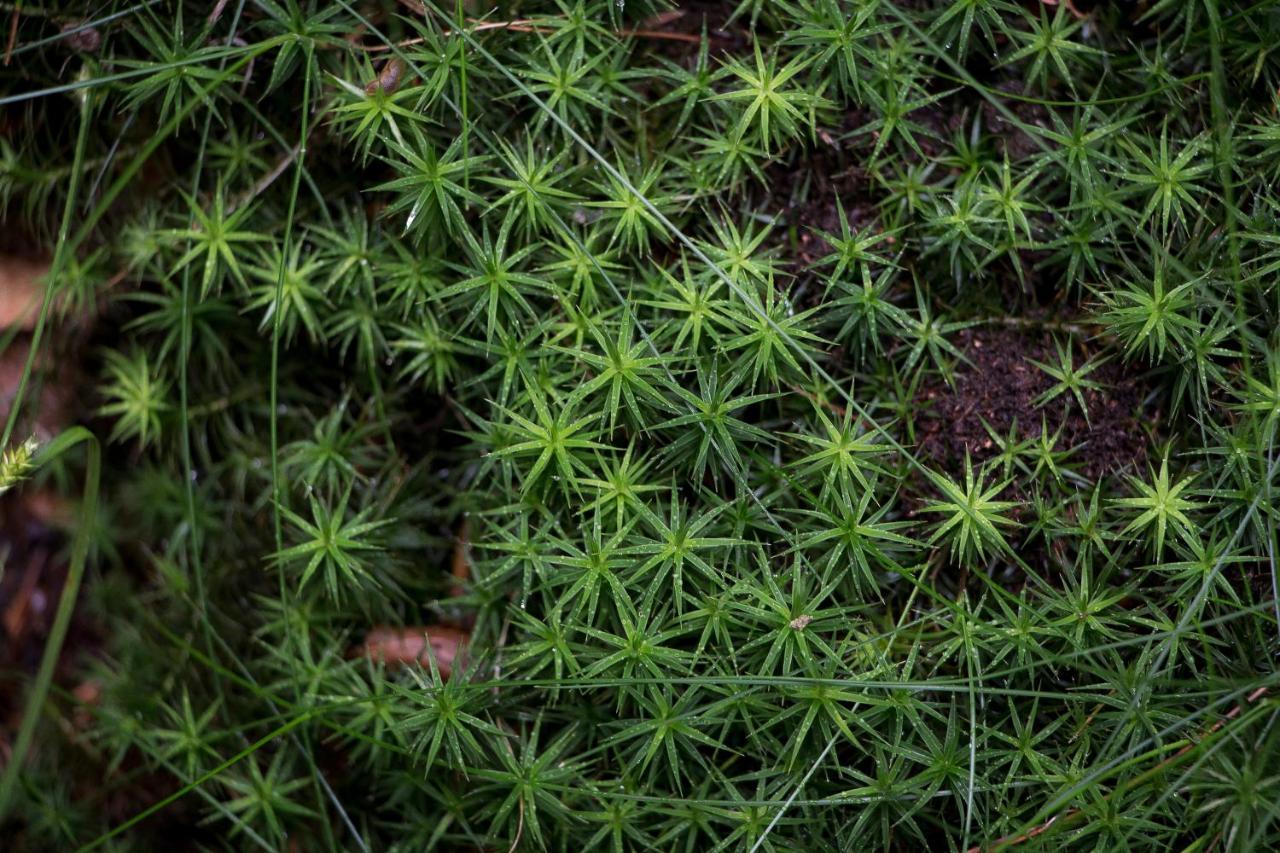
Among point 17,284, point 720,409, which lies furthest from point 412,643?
point 17,284

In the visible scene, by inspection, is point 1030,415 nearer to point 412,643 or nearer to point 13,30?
point 412,643

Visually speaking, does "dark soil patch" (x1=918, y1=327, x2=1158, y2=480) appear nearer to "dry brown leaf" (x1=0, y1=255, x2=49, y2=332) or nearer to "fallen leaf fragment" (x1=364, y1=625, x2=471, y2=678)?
"fallen leaf fragment" (x1=364, y1=625, x2=471, y2=678)

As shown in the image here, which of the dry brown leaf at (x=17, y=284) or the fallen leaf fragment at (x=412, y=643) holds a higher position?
the dry brown leaf at (x=17, y=284)

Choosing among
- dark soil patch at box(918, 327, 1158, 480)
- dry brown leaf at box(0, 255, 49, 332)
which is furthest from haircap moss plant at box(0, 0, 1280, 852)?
dry brown leaf at box(0, 255, 49, 332)

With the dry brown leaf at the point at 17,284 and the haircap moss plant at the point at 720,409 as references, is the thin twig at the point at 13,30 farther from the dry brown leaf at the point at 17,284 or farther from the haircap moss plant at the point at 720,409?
the dry brown leaf at the point at 17,284

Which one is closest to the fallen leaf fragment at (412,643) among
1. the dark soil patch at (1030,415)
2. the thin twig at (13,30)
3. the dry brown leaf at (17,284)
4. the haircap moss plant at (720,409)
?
the haircap moss plant at (720,409)

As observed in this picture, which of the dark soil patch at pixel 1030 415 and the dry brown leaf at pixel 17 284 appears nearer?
the dark soil patch at pixel 1030 415

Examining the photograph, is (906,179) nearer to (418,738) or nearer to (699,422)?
(699,422)
